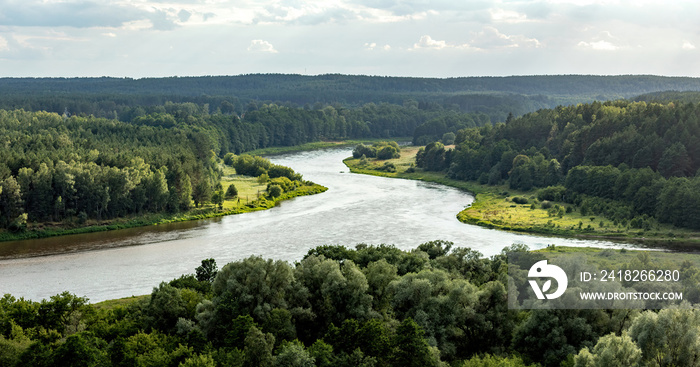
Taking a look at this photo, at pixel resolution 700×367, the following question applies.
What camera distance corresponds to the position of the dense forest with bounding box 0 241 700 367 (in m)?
29.7

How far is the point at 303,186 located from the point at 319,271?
63042 mm

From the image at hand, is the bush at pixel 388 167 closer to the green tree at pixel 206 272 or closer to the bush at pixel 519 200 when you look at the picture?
the bush at pixel 519 200

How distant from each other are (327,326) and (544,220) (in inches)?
1810

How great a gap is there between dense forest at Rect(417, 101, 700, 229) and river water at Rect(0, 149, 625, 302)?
37.2 ft

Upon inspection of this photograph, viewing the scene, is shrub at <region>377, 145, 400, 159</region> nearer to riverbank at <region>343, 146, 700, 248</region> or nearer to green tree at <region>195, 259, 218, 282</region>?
riverbank at <region>343, 146, 700, 248</region>

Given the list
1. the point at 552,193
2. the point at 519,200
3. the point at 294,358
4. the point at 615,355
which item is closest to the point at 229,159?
the point at 519,200

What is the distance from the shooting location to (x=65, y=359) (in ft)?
98.9

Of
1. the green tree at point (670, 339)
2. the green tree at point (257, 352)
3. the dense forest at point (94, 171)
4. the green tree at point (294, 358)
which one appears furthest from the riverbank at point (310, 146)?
the green tree at point (670, 339)

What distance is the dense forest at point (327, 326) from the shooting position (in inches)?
1168

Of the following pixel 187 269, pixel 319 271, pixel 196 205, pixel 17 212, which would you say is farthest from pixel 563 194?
pixel 17 212

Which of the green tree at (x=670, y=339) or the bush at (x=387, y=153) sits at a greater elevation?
the green tree at (x=670, y=339)

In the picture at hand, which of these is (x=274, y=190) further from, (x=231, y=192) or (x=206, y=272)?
Result: (x=206, y=272)

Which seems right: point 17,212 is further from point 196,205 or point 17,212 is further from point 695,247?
point 695,247

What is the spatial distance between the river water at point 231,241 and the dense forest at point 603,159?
11.3 meters
